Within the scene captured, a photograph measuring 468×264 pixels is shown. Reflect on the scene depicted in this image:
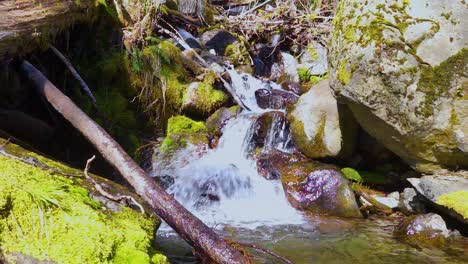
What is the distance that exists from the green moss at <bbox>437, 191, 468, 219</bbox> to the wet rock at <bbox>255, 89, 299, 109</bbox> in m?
3.85

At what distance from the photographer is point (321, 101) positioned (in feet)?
25.1

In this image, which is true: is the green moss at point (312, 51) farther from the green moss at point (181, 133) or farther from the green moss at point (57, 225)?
the green moss at point (57, 225)

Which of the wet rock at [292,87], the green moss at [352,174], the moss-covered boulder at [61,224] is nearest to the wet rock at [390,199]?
the green moss at [352,174]

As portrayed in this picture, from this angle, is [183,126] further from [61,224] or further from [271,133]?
[61,224]

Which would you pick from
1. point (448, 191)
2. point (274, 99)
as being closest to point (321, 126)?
point (274, 99)

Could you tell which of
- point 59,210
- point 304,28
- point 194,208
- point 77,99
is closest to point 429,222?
point 194,208

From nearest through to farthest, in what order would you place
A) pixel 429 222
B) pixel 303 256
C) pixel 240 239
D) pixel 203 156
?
pixel 303 256 → pixel 240 239 → pixel 429 222 → pixel 203 156

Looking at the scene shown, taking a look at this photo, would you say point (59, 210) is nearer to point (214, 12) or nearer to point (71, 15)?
point (71, 15)

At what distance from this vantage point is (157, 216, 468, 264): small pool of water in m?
4.69

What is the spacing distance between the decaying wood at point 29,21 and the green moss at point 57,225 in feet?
6.60

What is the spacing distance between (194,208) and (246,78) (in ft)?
13.4

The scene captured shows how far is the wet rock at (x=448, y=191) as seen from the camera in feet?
17.7

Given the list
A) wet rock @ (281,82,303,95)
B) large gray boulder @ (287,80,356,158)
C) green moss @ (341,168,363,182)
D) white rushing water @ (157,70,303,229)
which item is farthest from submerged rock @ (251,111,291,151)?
wet rock @ (281,82,303,95)

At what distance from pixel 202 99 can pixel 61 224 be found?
591cm
